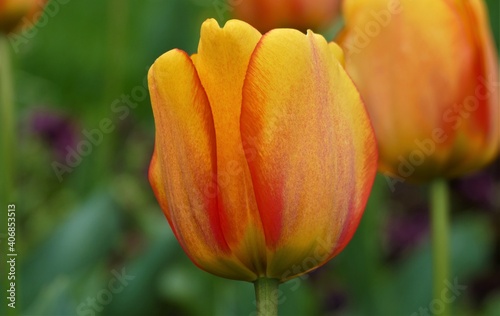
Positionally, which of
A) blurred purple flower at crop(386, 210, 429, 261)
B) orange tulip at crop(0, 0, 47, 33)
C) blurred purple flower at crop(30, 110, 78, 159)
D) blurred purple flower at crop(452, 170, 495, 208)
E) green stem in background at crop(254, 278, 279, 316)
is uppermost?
orange tulip at crop(0, 0, 47, 33)

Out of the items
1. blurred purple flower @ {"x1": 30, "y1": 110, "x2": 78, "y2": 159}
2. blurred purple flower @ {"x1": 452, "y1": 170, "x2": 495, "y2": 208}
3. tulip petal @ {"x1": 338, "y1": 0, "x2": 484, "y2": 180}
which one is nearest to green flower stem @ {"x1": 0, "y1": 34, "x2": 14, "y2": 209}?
tulip petal @ {"x1": 338, "y1": 0, "x2": 484, "y2": 180}

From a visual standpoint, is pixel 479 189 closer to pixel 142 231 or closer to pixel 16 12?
pixel 142 231

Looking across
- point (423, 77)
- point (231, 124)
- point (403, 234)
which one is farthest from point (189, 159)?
point (403, 234)

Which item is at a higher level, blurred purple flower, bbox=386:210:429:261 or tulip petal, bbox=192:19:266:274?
tulip petal, bbox=192:19:266:274

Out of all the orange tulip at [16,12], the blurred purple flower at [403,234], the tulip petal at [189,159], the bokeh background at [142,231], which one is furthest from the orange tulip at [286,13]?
the tulip petal at [189,159]

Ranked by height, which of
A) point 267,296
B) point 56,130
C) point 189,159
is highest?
point 189,159

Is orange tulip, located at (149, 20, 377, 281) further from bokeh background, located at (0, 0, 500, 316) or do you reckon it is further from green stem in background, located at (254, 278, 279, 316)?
bokeh background, located at (0, 0, 500, 316)
